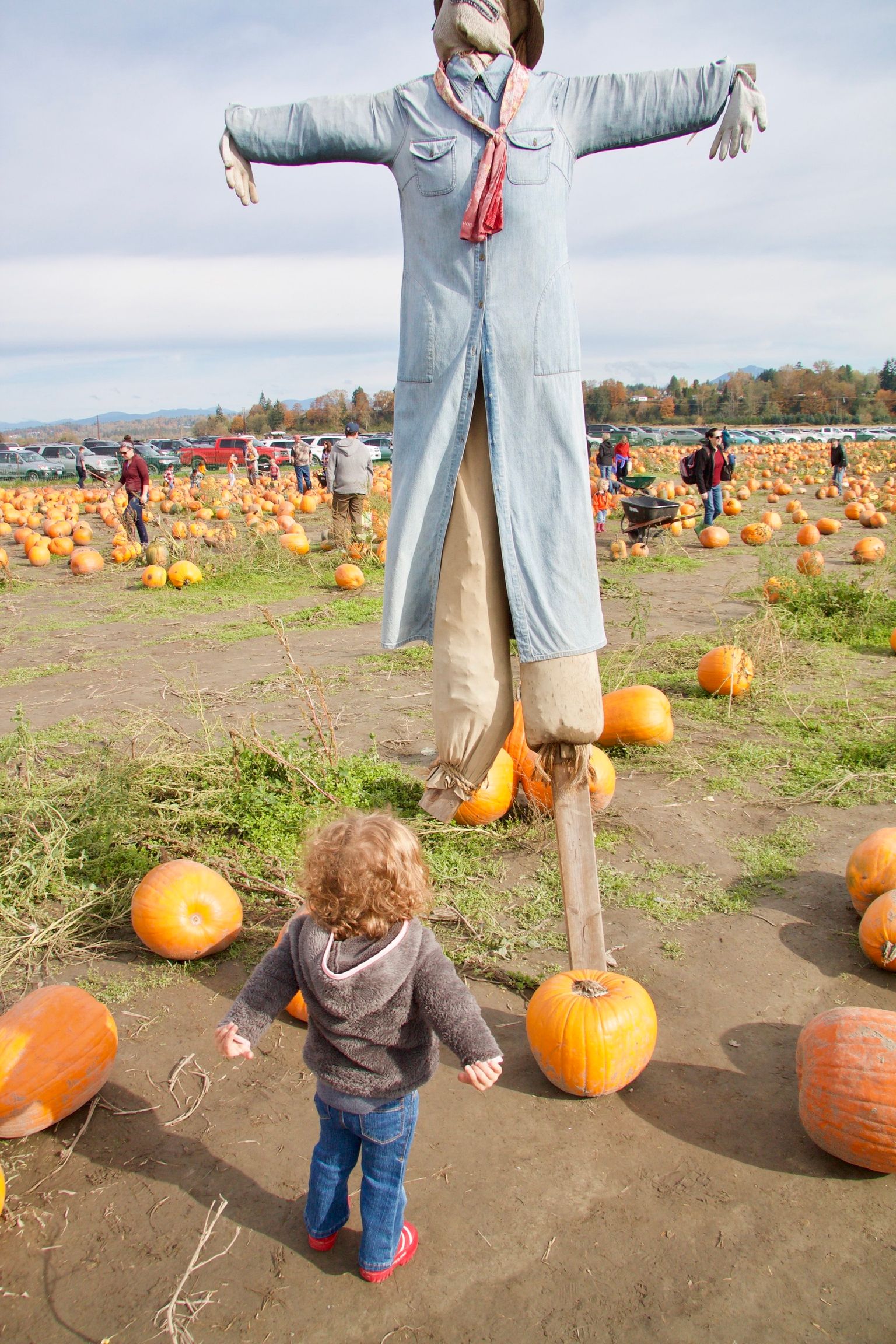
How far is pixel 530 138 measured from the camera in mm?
2699

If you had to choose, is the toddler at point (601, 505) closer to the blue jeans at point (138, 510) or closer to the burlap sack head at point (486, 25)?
the blue jeans at point (138, 510)

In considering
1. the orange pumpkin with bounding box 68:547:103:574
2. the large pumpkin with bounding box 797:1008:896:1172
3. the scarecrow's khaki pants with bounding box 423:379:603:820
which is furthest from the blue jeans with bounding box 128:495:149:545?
the large pumpkin with bounding box 797:1008:896:1172

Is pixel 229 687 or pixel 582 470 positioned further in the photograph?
pixel 229 687

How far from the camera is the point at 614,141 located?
2846 millimetres

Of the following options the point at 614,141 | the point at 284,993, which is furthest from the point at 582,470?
the point at 284,993

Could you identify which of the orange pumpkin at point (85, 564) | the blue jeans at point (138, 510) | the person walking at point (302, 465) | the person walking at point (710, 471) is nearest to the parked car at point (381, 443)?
the person walking at point (302, 465)

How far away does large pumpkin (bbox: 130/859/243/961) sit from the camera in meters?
3.47

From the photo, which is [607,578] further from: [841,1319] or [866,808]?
[841,1319]

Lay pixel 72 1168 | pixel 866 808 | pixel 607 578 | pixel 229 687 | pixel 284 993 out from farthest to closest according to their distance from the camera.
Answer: pixel 607 578
pixel 229 687
pixel 866 808
pixel 72 1168
pixel 284 993

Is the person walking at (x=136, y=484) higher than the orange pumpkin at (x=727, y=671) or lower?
higher

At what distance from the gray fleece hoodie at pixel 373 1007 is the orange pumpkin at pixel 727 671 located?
4808 millimetres

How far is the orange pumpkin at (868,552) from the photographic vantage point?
39.7ft

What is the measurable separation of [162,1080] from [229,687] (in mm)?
4569

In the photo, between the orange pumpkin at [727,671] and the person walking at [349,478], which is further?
the person walking at [349,478]
